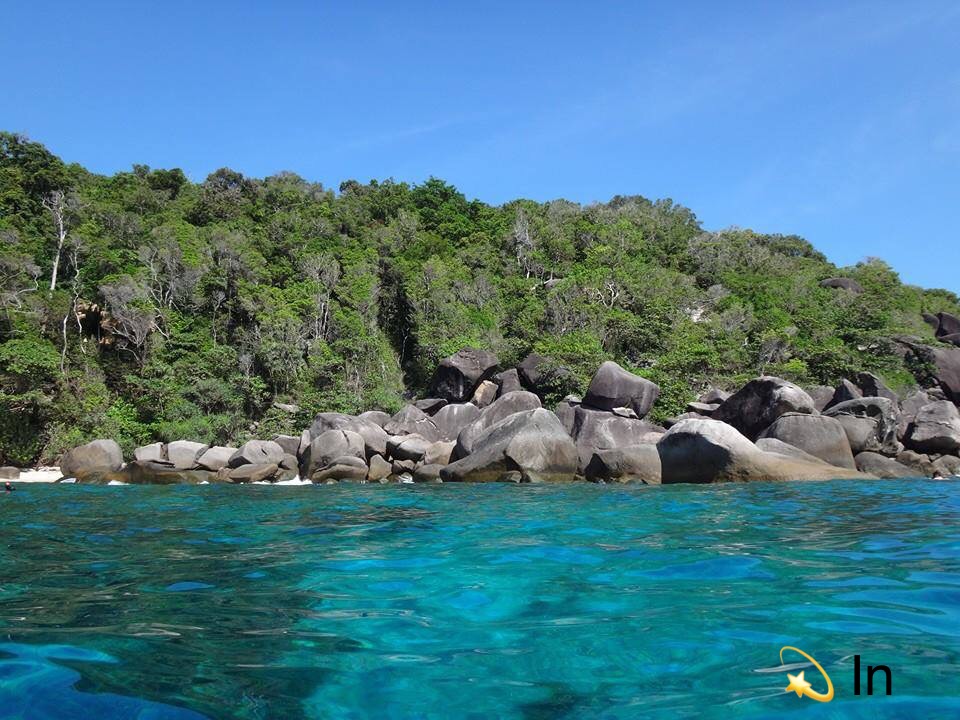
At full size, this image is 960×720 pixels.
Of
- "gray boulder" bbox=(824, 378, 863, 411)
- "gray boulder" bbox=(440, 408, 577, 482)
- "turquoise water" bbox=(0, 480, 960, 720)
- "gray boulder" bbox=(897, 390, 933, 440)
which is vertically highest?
"gray boulder" bbox=(824, 378, 863, 411)

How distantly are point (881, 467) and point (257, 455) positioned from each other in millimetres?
16293

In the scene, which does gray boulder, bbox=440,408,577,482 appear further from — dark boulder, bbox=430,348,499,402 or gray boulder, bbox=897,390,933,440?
gray boulder, bbox=897,390,933,440

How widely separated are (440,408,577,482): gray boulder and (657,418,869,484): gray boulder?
238 centimetres

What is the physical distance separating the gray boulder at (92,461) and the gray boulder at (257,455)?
10.7 feet

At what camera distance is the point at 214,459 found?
701 inches

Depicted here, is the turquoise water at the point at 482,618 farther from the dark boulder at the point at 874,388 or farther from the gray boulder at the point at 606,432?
the dark boulder at the point at 874,388

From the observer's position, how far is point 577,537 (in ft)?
18.6

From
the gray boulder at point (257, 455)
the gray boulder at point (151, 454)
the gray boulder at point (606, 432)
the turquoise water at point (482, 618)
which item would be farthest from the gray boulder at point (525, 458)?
the gray boulder at point (151, 454)

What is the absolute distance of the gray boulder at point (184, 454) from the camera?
17594 millimetres

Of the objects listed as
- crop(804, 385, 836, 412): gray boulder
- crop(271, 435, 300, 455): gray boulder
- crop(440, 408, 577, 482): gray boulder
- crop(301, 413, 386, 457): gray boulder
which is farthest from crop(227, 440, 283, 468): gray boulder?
crop(804, 385, 836, 412): gray boulder

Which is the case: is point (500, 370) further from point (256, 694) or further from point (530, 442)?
point (256, 694)

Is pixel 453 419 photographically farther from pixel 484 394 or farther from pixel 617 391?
pixel 617 391

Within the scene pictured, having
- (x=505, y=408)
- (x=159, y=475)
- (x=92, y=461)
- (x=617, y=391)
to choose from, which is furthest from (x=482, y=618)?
(x=92, y=461)

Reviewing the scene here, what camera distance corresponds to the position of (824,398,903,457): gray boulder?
14930 mm
